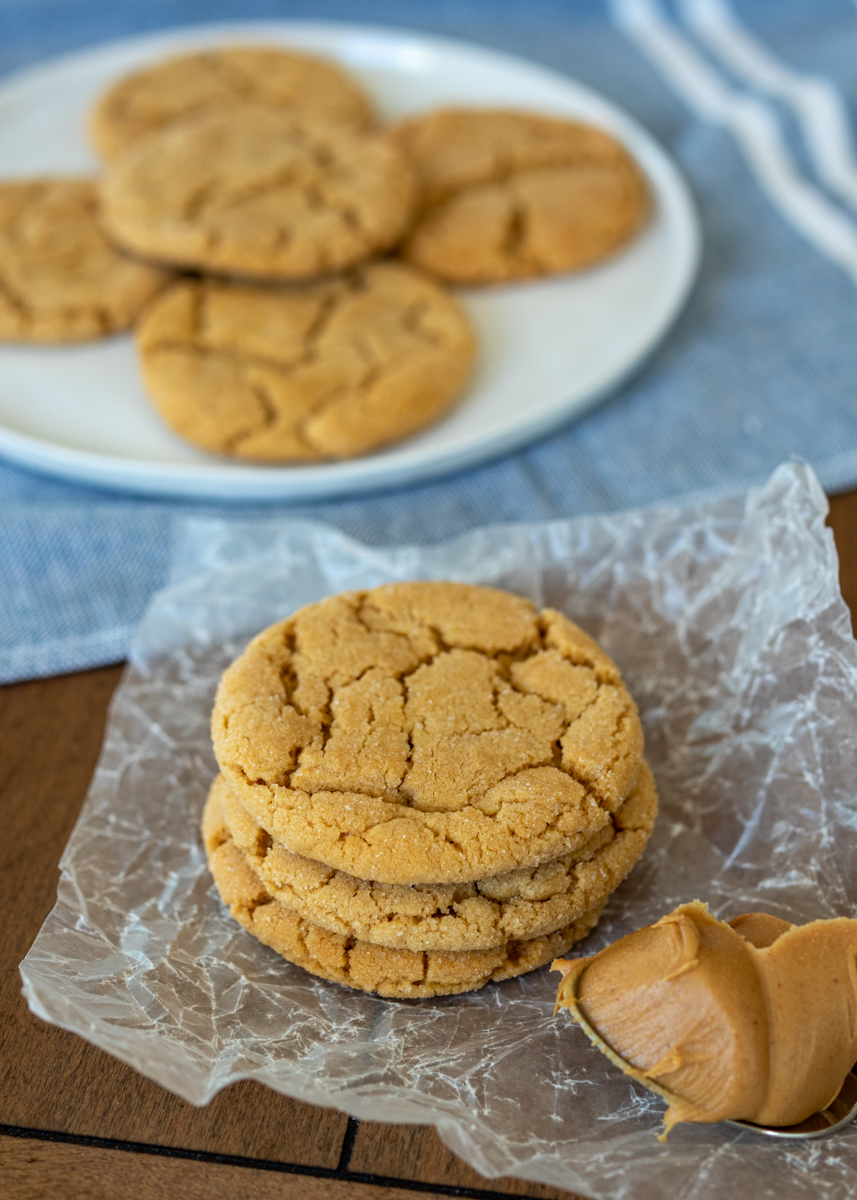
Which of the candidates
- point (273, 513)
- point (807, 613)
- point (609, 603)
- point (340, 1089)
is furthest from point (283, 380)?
point (340, 1089)

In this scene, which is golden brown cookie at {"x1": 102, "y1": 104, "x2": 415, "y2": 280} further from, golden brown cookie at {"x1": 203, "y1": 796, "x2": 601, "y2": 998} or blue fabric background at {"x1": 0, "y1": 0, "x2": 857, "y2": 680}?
golden brown cookie at {"x1": 203, "y1": 796, "x2": 601, "y2": 998}

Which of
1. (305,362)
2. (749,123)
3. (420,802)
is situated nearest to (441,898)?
(420,802)

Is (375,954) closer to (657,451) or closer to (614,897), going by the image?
(614,897)

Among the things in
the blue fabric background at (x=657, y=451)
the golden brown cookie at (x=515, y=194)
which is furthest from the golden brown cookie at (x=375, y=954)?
the golden brown cookie at (x=515, y=194)

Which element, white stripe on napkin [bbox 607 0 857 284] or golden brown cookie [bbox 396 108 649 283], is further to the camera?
white stripe on napkin [bbox 607 0 857 284]

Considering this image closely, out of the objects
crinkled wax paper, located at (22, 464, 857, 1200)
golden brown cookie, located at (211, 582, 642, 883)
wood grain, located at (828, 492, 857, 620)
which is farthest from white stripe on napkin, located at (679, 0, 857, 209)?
golden brown cookie, located at (211, 582, 642, 883)

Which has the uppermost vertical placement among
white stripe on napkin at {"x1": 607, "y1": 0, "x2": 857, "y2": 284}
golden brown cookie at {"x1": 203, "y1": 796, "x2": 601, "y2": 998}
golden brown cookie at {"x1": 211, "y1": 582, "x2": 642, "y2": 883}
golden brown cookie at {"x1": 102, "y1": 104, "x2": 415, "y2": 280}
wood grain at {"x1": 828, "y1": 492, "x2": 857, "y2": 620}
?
white stripe on napkin at {"x1": 607, "y1": 0, "x2": 857, "y2": 284}

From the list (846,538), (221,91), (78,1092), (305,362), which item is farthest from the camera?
(221,91)
